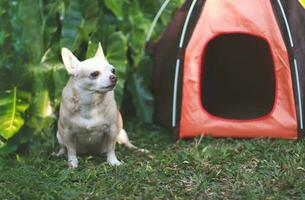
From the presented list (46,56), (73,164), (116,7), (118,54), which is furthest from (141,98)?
(73,164)

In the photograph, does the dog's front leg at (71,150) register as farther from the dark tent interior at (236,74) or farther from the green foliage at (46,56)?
the dark tent interior at (236,74)

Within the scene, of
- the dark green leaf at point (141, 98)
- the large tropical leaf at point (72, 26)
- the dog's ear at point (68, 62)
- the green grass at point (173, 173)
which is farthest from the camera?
the dark green leaf at point (141, 98)

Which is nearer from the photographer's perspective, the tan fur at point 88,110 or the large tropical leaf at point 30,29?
the tan fur at point 88,110

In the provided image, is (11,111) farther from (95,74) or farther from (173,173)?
(173,173)

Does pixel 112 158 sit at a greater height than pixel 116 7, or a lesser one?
lesser

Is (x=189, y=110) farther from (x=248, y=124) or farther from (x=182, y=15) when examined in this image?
(x=182, y=15)

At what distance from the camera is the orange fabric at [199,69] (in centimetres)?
498

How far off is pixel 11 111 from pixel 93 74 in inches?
40.3

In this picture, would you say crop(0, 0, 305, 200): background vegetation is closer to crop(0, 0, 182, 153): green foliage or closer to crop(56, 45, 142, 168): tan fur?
crop(0, 0, 182, 153): green foliage

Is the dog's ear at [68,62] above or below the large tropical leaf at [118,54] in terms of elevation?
above

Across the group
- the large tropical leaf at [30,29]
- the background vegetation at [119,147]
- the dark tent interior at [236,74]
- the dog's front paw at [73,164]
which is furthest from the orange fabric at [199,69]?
the large tropical leaf at [30,29]

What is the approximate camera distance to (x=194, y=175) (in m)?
4.18

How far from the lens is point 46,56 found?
5215 mm

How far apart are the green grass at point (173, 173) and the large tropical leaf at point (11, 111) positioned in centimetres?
22
